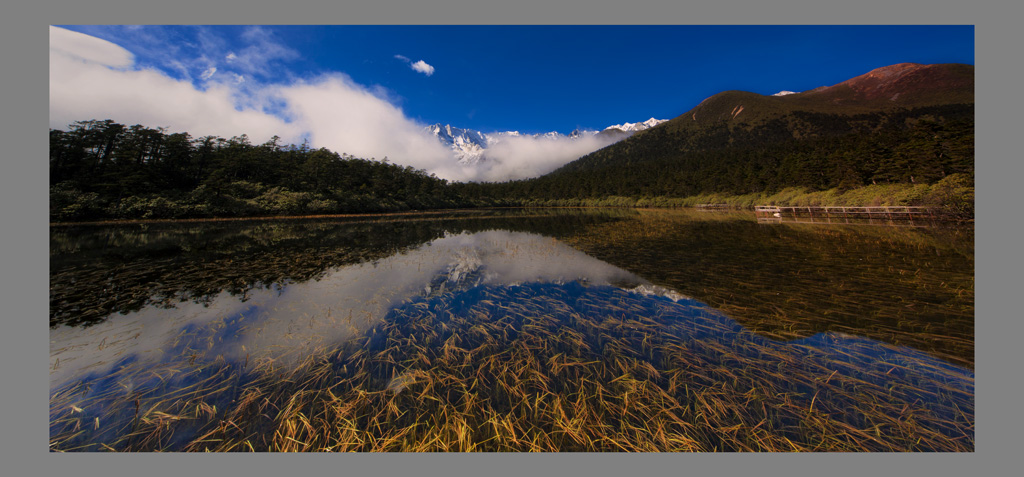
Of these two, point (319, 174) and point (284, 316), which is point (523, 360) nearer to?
point (284, 316)

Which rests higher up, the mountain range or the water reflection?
the mountain range

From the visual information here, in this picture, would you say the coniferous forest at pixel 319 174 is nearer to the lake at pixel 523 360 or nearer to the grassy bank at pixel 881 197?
the grassy bank at pixel 881 197

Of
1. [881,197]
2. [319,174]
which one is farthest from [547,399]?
[319,174]

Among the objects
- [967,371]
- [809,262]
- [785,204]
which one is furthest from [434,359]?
[785,204]

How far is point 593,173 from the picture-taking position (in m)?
144

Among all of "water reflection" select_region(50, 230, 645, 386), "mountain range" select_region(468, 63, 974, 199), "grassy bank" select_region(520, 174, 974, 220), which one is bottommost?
"water reflection" select_region(50, 230, 645, 386)

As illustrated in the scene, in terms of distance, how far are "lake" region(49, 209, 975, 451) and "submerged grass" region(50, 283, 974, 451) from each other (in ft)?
0.11

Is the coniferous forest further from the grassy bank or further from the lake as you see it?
the lake

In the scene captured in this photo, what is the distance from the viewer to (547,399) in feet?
16.4

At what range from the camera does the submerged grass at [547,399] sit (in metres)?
4.18

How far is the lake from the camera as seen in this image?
4262mm

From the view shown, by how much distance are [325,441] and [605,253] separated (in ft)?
53.7

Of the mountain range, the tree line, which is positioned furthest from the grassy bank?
the tree line

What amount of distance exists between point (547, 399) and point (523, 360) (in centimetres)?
126
